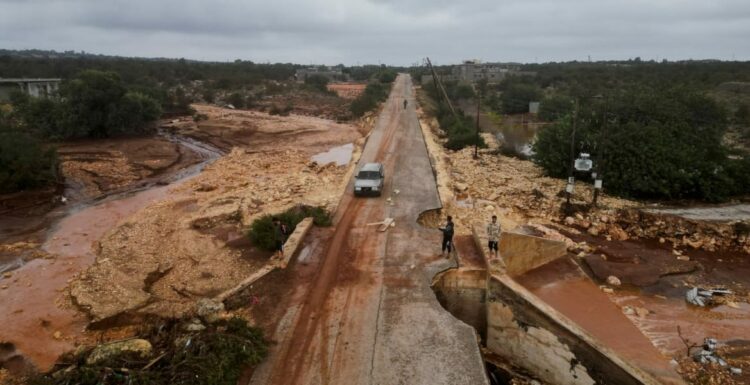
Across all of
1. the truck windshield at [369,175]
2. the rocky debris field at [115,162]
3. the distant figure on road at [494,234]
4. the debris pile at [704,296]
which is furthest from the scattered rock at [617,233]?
the rocky debris field at [115,162]

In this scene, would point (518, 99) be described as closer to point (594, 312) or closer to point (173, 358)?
point (594, 312)

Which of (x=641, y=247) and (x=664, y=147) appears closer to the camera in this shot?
(x=641, y=247)

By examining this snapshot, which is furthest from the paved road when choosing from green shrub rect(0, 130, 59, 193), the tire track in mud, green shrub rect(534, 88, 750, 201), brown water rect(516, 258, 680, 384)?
green shrub rect(0, 130, 59, 193)

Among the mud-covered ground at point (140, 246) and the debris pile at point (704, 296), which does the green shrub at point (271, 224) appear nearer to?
the mud-covered ground at point (140, 246)

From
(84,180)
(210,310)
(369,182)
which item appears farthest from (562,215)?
(84,180)

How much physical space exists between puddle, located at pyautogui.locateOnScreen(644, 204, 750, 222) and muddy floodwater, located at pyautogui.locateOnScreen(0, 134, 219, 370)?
22879mm

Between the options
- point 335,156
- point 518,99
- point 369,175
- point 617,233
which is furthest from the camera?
point 518,99

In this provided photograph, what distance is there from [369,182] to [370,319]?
35.1 feet

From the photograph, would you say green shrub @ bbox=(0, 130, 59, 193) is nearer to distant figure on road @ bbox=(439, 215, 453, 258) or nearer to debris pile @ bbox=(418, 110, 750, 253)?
debris pile @ bbox=(418, 110, 750, 253)

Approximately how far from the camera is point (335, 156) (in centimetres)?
3906

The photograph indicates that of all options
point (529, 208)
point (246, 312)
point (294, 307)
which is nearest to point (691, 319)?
point (529, 208)

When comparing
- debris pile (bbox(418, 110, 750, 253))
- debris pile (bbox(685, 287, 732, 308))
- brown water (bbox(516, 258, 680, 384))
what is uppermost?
debris pile (bbox(418, 110, 750, 253))

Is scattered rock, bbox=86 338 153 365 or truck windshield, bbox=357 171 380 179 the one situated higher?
truck windshield, bbox=357 171 380 179

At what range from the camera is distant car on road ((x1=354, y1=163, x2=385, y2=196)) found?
2156 cm
